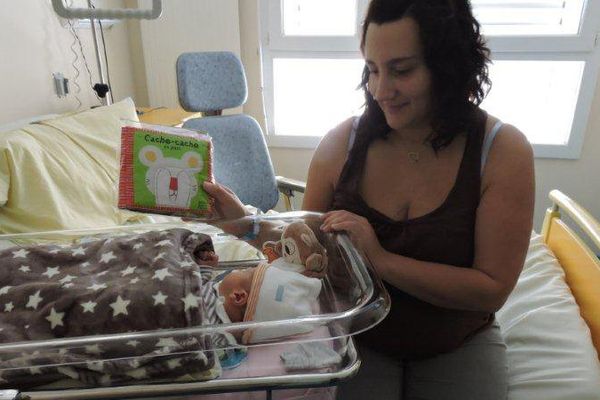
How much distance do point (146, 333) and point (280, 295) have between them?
250mm

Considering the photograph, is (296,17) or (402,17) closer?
(402,17)

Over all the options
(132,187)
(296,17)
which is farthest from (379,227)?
(296,17)

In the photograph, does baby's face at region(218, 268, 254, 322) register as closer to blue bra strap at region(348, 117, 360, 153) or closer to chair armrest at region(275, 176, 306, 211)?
blue bra strap at region(348, 117, 360, 153)

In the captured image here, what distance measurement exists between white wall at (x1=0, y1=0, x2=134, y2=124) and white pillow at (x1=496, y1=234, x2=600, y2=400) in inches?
80.8

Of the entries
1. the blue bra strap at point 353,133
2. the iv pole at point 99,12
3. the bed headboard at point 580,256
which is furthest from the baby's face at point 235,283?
the iv pole at point 99,12

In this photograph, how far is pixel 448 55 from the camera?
0.94 m

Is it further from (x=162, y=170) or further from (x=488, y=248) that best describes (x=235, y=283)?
(x=488, y=248)

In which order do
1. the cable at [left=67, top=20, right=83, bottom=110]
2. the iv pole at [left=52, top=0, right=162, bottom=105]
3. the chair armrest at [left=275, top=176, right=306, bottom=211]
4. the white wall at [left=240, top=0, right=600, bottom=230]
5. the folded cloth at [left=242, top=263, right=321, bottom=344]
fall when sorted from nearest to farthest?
the folded cloth at [left=242, top=263, right=321, bottom=344] → the iv pole at [left=52, top=0, right=162, bottom=105] → the chair armrest at [left=275, top=176, right=306, bottom=211] → the cable at [left=67, top=20, right=83, bottom=110] → the white wall at [left=240, top=0, right=600, bottom=230]

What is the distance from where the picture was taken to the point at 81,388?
2.02 ft

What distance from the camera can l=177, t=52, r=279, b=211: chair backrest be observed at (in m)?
1.88

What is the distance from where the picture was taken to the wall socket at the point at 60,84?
2.12 metres

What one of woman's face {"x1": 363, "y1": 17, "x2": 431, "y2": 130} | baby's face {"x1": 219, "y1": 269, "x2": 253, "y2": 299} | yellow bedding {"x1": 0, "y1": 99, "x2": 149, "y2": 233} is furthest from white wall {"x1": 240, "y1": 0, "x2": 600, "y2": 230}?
baby's face {"x1": 219, "y1": 269, "x2": 253, "y2": 299}

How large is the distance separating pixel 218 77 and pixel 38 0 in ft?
2.92

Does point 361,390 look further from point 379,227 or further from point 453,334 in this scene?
point 379,227
